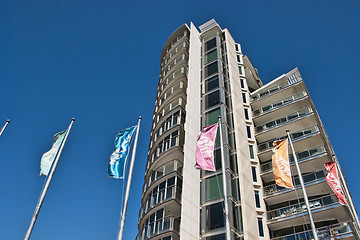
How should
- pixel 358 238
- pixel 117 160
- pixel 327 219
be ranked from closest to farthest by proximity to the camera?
1. pixel 117 160
2. pixel 358 238
3. pixel 327 219

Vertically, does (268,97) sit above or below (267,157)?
above

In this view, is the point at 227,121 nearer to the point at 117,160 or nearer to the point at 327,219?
the point at 327,219

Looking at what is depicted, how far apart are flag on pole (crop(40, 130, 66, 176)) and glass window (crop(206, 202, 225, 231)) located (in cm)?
1400

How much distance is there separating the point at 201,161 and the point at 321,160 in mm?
17185

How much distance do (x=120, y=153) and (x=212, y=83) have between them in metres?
21.1

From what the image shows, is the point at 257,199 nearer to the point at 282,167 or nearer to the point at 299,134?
the point at 299,134

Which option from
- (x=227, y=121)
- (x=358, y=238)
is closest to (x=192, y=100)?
(x=227, y=121)

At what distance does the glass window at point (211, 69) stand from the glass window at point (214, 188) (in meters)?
16.9

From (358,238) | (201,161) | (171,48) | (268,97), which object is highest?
(171,48)

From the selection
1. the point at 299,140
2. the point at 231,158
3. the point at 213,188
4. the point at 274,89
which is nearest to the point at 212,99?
the point at 231,158

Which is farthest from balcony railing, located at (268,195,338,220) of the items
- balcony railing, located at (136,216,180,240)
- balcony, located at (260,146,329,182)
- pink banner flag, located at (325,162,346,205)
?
balcony railing, located at (136,216,180,240)

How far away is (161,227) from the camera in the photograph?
26.2 meters

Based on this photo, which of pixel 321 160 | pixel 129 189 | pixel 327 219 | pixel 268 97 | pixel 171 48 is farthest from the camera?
pixel 171 48

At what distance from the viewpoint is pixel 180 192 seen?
28328 mm
